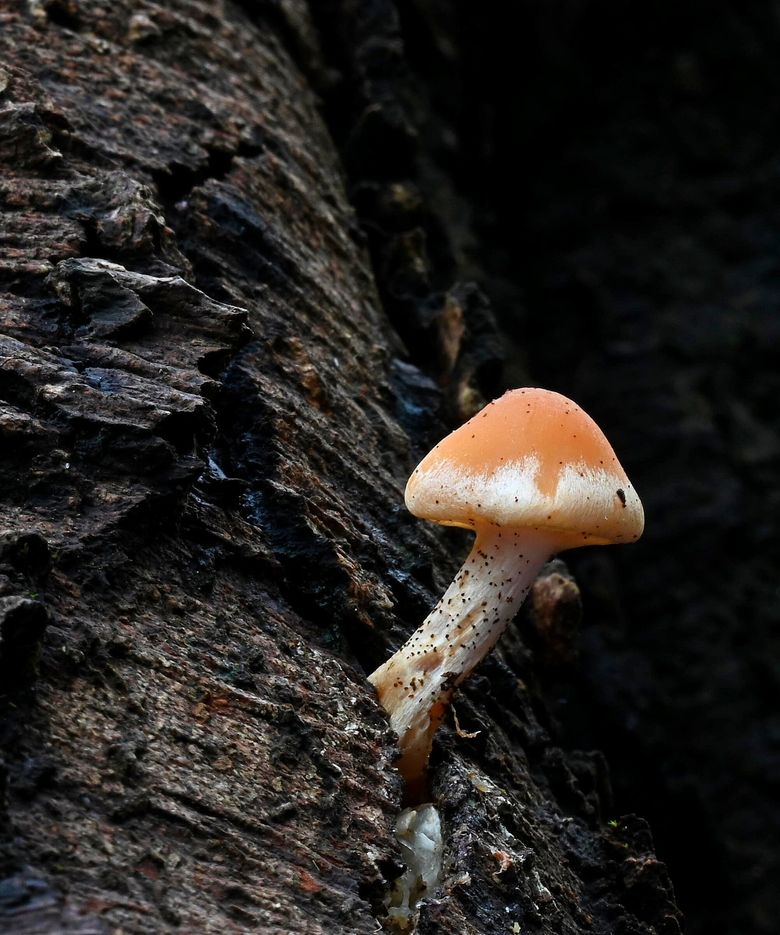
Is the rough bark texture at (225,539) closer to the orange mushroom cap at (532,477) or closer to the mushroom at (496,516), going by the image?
the mushroom at (496,516)

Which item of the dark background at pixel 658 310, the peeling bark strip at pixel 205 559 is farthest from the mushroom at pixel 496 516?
the dark background at pixel 658 310

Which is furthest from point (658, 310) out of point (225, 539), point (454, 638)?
point (225, 539)

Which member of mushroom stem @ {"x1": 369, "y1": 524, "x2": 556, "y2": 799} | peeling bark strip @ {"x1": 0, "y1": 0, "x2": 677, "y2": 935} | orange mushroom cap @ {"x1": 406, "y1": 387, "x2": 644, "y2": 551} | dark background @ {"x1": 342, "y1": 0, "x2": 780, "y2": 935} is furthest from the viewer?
dark background @ {"x1": 342, "y1": 0, "x2": 780, "y2": 935}

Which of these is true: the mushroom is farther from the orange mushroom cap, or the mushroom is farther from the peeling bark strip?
the peeling bark strip

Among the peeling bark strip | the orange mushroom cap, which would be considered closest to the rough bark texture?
the peeling bark strip

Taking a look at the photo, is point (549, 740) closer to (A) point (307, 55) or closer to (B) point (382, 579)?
(B) point (382, 579)
